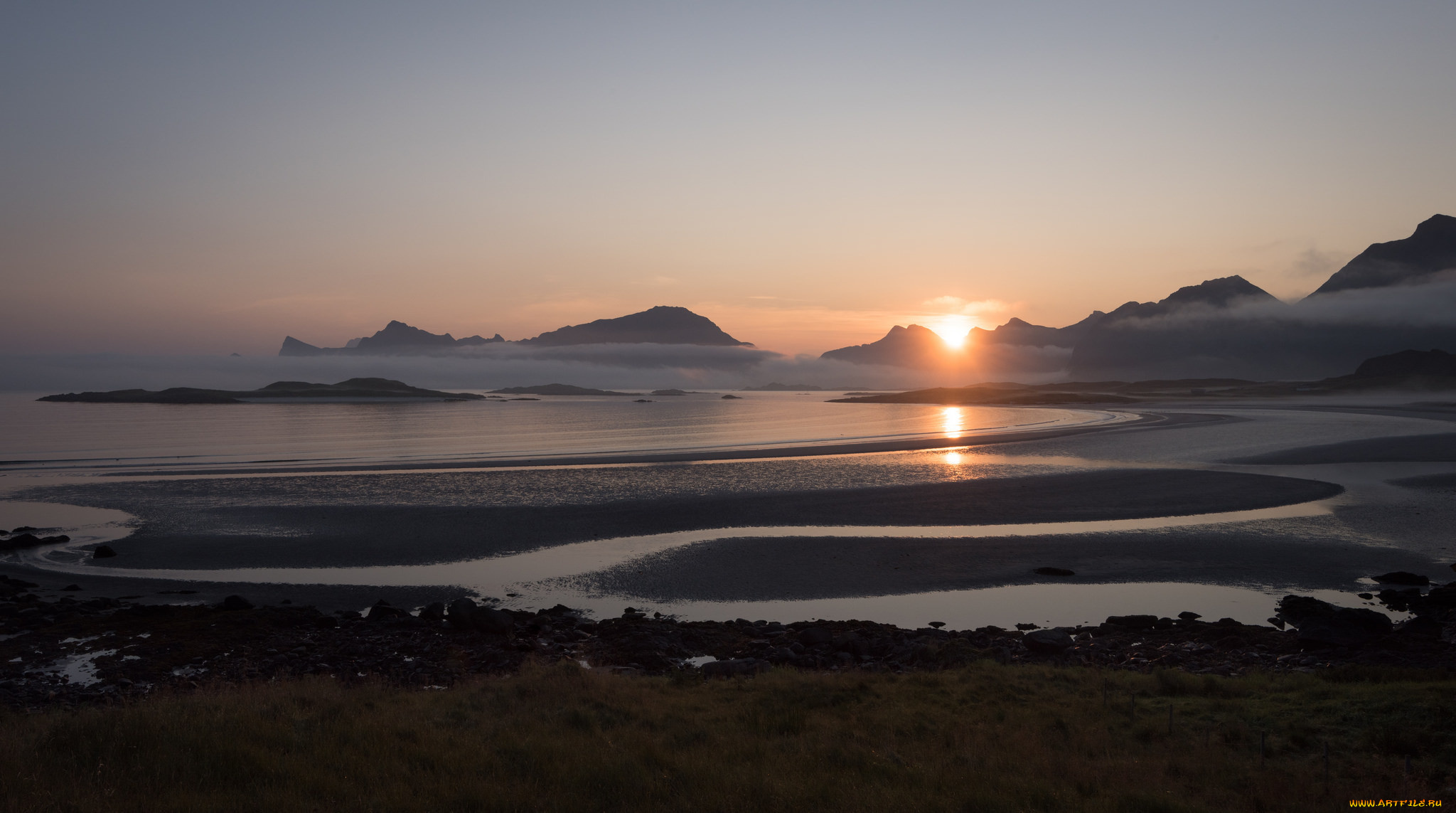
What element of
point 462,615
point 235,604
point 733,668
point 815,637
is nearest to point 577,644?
point 462,615

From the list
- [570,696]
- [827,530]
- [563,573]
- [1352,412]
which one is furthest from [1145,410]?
[570,696]

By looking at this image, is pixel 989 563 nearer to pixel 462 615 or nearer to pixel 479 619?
pixel 479 619

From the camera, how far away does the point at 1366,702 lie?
12.1 metres

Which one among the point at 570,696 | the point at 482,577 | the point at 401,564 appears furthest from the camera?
the point at 401,564

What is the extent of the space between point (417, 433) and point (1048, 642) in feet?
272

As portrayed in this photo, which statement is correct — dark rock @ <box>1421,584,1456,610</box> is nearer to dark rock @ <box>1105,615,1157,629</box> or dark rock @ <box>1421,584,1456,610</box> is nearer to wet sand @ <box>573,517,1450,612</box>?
wet sand @ <box>573,517,1450,612</box>

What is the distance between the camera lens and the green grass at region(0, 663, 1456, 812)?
8805 millimetres

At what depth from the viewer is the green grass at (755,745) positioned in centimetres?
880

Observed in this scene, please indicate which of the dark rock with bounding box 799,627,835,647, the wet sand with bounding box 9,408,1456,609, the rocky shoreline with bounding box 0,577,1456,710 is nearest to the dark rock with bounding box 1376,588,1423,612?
the rocky shoreline with bounding box 0,577,1456,710

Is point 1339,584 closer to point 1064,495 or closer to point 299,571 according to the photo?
point 1064,495

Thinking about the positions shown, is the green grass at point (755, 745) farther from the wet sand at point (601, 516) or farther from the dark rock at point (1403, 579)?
the wet sand at point (601, 516)

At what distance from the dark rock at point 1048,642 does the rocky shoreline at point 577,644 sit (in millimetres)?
34

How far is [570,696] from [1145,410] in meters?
133

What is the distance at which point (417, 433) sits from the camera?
87.9 m
